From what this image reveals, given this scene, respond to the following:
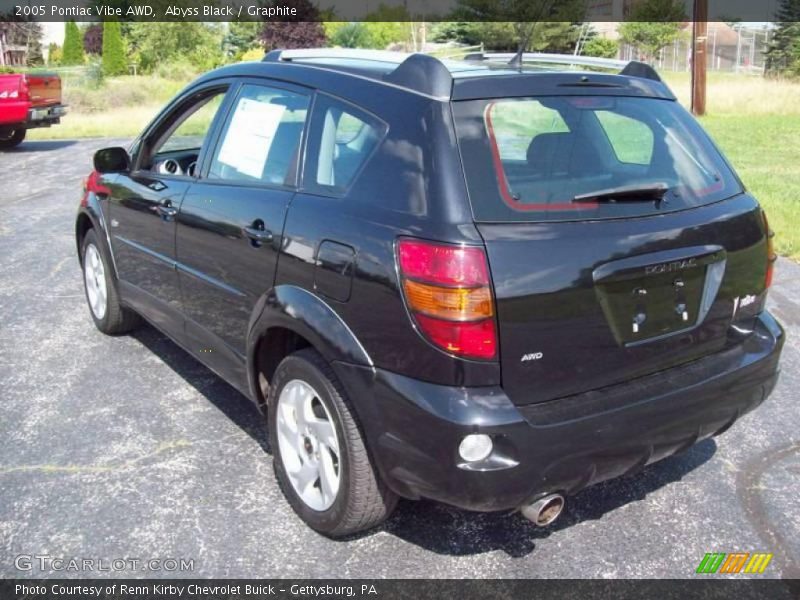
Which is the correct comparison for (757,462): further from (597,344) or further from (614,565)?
(597,344)

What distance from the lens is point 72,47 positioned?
59.7 m

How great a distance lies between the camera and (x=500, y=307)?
2523 mm

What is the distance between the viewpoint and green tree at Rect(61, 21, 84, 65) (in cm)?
5931

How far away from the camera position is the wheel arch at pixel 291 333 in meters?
2.79

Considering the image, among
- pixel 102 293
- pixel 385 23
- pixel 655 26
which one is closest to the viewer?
pixel 102 293

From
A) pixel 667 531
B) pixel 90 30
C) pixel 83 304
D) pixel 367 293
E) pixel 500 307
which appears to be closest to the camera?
pixel 500 307

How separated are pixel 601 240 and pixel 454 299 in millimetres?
553

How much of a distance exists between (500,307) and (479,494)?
60cm

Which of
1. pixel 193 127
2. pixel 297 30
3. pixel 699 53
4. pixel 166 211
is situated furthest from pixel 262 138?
pixel 297 30

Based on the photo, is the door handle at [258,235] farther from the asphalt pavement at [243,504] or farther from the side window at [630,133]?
the side window at [630,133]

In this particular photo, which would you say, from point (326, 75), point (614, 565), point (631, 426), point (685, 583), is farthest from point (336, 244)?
point (685, 583)

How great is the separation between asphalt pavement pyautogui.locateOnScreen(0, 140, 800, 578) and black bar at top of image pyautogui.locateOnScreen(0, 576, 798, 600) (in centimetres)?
5

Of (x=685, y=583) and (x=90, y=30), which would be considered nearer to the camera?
(x=685, y=583)

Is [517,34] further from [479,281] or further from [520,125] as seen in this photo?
[479,281]
